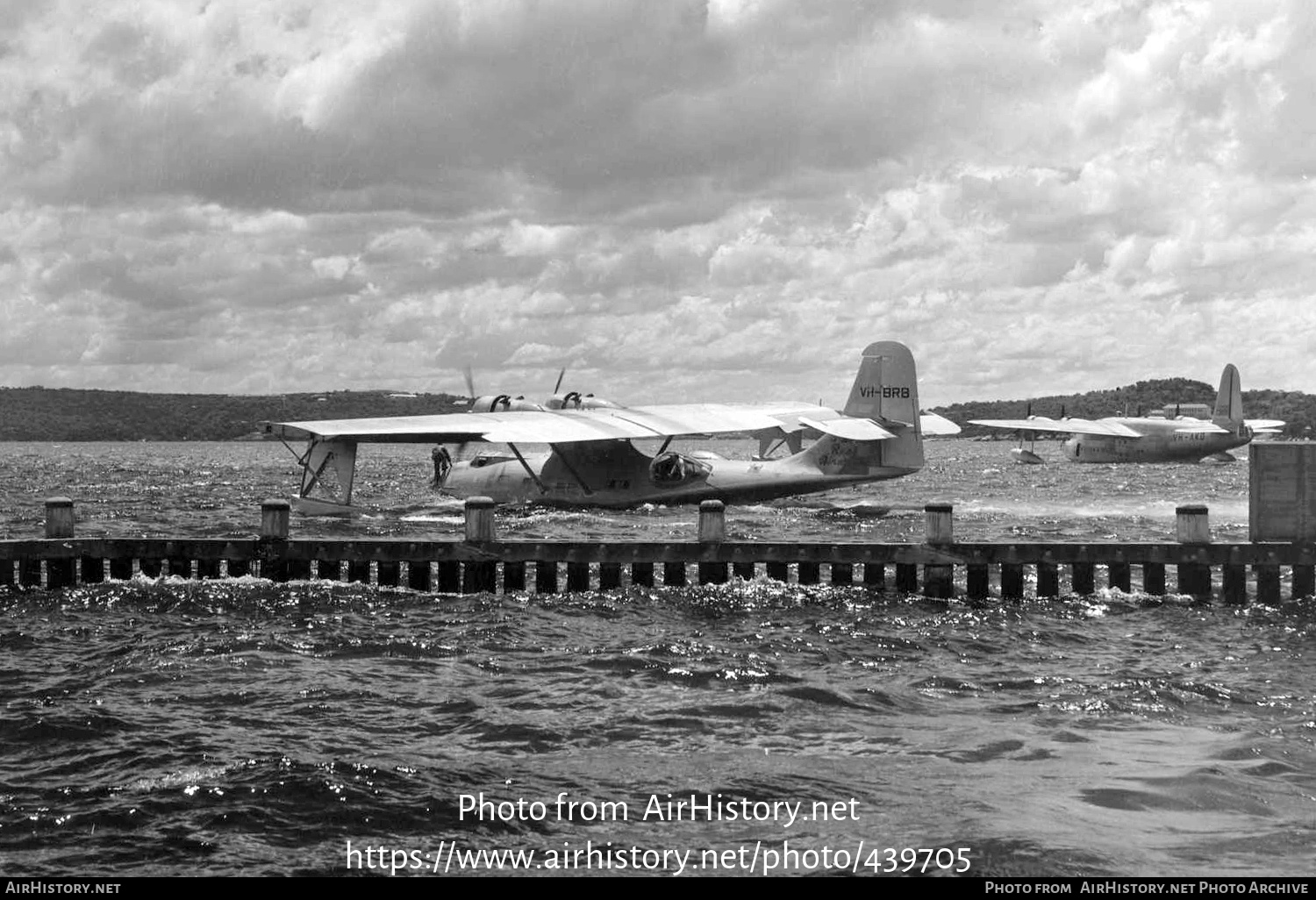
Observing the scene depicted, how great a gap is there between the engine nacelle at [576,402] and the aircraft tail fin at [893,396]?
23.1ft

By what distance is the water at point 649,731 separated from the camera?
27.8ft

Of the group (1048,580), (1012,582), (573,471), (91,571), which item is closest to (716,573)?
(1012,582)

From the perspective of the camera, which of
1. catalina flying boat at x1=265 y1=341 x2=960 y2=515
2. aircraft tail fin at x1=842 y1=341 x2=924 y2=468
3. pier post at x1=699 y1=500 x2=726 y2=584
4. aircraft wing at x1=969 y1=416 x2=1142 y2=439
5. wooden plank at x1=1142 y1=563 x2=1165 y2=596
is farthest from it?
aircraft wing at x1=969 y1=416 x2=1142 y2=439

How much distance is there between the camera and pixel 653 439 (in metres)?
32.1

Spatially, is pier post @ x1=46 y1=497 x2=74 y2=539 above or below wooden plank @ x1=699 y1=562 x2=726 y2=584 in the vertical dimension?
above

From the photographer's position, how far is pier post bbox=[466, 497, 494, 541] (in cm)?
1857

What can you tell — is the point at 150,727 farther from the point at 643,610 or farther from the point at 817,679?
the point at 643,610

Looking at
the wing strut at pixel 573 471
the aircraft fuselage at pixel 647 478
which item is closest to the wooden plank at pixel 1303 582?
the aircraft fuselage at pixel 647 478

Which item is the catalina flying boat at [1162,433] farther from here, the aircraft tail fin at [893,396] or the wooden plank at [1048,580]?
the wooden plank at [1048,580]

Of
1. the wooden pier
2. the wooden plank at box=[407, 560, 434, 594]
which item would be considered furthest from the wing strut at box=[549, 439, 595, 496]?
the wooden plank at box=[407, 560, 434, 594]

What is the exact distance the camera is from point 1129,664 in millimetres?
14008

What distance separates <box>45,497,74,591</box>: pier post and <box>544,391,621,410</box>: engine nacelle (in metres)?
18.4

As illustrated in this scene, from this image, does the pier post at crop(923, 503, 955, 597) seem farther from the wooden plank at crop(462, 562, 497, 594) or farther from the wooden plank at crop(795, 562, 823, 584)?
the wooden plank at crop(462, 562, 497, 594)

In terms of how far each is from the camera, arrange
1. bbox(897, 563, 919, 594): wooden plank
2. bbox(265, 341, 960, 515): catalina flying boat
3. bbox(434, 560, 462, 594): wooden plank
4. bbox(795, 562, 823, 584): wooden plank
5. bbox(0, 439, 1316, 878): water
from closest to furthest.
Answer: bbox(0, 439, 1316, 878): water, bbox(897, 563, 919, 594): wooden plank, bbox(795, 562, 823, 584): wooden plank, bbox(434, 560, 462, 594): wooden plank, bbox(265, 341, 960, 515): catalina flying boat
